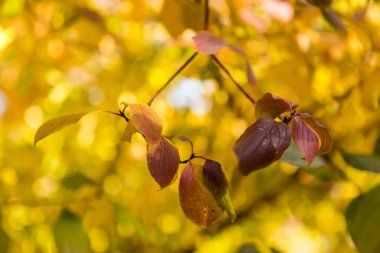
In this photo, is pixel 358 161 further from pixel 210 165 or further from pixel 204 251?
pixel 204 251

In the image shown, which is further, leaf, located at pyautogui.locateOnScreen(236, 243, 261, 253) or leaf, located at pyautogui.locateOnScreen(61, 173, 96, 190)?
leaf, located at pyautogui.locateOnScreen(61, 173, 96, 190)

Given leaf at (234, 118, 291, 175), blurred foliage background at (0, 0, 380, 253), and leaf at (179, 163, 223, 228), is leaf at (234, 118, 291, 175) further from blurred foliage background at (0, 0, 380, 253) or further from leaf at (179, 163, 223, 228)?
blurred foliage background at (0, 0, 380, 253)

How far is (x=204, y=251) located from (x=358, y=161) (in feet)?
1.60

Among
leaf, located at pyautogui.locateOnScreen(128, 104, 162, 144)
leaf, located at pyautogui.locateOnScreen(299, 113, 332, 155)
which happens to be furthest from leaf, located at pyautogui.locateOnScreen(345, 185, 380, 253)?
leaf, located at pyautogui.locateOnScreen(128, 104, 162, 144)

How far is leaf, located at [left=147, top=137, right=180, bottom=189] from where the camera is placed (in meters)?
0.45

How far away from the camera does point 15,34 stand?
1.19 m

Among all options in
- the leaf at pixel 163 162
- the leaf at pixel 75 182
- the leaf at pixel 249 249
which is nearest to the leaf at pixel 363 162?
the leaf at pixel 249 249

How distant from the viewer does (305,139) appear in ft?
1.53

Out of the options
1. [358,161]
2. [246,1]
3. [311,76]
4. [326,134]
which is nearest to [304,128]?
[326,134]

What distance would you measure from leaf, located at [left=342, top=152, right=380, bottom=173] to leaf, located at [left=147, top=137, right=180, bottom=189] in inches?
11.6

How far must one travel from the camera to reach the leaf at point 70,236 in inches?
30.4

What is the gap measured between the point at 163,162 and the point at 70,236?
390 millimetres

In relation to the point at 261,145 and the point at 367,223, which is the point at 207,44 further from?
the point at 367,223

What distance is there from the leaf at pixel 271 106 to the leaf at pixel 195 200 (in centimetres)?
7
